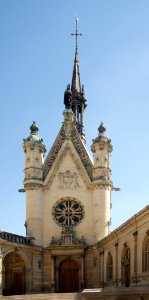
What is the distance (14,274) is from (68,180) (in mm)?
10582

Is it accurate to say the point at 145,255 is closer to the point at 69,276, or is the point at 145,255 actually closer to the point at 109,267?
the point at 109,267

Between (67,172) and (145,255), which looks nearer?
(145,255)

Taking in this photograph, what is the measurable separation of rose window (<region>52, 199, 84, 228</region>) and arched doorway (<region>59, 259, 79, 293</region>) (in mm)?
3645

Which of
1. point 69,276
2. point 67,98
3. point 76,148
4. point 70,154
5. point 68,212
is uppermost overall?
point 67,98

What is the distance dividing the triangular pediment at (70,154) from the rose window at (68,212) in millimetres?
2719

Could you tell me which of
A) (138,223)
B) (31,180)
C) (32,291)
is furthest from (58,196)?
(138,223)

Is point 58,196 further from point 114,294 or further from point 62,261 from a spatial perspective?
point 114,294

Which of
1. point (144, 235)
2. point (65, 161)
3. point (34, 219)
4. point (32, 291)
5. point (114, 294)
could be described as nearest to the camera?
point (114, 294)

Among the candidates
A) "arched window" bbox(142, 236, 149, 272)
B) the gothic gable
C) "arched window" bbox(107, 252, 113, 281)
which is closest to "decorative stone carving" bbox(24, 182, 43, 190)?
the gothic gable

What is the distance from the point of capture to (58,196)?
45.2m

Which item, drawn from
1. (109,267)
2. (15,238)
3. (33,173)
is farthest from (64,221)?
(109,267)

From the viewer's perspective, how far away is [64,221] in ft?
146

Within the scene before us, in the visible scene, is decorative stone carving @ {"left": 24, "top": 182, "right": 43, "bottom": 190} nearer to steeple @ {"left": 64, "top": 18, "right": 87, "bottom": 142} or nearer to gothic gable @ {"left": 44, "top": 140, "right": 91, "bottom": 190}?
gothic gable @ {"left": 44, "top": 140, "right": 91, "bottom": 190}

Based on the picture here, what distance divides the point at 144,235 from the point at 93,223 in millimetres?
16644
